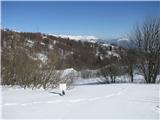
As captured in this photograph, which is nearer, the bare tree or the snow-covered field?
the snow-covered field

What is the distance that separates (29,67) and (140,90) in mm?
5097

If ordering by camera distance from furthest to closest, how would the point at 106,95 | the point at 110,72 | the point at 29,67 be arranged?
the point at 110,72
the point at 29,67
the point at 106,95

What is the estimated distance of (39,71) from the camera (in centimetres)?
1339

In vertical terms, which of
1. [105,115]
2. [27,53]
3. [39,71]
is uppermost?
[27,53]

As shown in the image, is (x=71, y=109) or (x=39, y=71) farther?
(x=39, y=71)

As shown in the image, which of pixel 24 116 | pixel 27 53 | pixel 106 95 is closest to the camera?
pixel 24 116

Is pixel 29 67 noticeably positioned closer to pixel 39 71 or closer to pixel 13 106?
pixel 39 71

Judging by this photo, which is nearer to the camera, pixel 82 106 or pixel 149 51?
pixel 82 106

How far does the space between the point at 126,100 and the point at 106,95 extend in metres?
0.91

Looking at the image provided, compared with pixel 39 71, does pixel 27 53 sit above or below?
above

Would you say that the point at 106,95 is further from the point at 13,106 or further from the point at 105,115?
the point at 13,106

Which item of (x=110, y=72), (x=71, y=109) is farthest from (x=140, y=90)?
(x=110, y=72)

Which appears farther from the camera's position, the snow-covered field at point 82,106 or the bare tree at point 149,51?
the bare tree at point 149,51

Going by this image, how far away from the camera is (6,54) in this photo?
13711 millimetres
